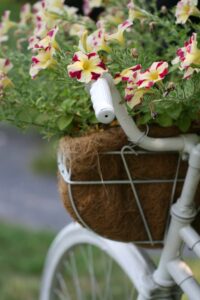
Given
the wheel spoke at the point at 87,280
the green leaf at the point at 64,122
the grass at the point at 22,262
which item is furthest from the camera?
the grass at the point at 22,262

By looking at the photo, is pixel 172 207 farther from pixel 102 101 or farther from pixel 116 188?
pixel 102 101

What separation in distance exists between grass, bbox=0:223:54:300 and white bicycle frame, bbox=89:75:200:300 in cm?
237

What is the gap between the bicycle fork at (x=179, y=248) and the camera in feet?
4.84

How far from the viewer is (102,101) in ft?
4.11

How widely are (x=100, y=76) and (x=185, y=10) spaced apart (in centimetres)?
24

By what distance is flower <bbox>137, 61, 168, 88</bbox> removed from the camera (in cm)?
132

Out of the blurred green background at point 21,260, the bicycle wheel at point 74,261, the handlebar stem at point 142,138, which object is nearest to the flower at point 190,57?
the handlebar stem at point 142,138

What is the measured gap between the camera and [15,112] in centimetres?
165

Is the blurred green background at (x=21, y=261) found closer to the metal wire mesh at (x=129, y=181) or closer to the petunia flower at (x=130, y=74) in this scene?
the metal wire mesh at (x=129, y=181)

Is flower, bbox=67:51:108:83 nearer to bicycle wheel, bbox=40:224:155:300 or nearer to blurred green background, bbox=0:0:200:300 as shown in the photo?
bicycle wheel, bbox=40:224:155:300

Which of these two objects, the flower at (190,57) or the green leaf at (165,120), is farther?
the green leaf at (165,120)

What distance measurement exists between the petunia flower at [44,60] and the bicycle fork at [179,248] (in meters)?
0.30

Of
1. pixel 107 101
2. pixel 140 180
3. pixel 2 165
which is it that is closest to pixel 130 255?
pixel 140 180

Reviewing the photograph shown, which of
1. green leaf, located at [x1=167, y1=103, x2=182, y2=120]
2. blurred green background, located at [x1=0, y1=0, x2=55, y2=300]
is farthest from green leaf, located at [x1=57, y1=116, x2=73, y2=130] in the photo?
blurred green background, located at [x1=0, y1=0, x2=55, y2=300]
